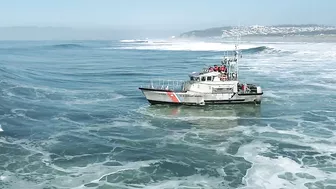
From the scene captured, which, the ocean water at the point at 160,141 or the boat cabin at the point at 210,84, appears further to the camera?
the boat cabin at the point at 210,84

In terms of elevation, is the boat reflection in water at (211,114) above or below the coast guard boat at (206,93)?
below

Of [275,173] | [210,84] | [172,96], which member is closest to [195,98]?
[210,84]

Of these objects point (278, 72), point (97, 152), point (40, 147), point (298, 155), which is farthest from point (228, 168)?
point (278, 72)

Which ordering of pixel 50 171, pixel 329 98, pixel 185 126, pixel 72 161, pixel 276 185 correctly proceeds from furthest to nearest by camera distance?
pixel 329 98, pixel 185 126, pixel 72 161, pixel 50 171, pixel 276 185

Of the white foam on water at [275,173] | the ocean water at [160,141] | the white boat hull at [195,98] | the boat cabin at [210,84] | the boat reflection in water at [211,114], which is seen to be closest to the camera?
the white foam on water at [275,173]

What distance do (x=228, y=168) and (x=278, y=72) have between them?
60.8m

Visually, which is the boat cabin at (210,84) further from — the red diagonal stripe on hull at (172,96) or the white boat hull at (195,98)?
the red diagonal stripe on hull at (172,96)

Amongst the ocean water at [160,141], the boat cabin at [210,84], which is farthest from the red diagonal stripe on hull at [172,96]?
the boat cabin at [210,84]

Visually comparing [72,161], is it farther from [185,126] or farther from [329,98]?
[329,98]

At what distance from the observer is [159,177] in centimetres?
2908

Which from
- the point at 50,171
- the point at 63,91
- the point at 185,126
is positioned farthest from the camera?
the point at 63,91

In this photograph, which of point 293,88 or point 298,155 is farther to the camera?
point 293,88

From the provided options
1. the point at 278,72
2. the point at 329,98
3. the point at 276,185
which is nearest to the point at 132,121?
the point at 276,185

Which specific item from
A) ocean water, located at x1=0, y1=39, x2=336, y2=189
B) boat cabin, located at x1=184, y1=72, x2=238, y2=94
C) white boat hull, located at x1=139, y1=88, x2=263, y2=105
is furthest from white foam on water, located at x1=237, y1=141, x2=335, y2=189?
boat cabin, located at x1=184, y1=72, x2=238, y2=94
